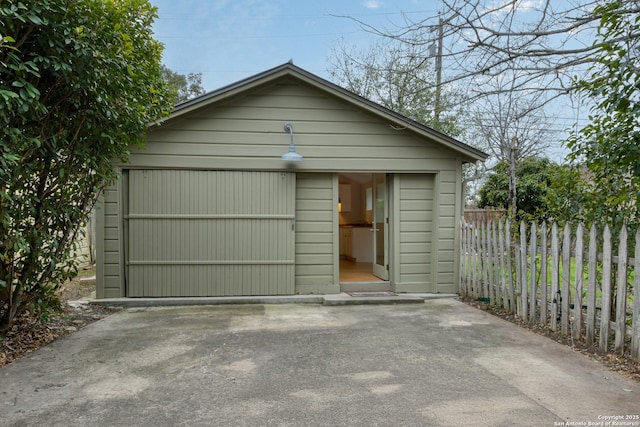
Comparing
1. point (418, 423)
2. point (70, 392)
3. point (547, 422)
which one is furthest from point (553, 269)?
point (70, 392)

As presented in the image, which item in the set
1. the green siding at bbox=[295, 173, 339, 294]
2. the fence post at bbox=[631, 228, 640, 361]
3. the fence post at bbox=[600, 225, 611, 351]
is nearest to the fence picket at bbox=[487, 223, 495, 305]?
the fence post at bbox=[600, 225, 611, 351]

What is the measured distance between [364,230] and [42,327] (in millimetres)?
7043

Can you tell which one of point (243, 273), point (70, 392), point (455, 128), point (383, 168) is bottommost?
point (70, 392)

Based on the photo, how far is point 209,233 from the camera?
606 cm

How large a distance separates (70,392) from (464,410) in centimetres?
273

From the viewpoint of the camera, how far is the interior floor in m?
7.16

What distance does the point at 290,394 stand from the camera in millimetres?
2834

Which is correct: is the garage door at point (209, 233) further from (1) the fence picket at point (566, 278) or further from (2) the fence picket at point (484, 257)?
(1) the fence picket at point (566, 278)

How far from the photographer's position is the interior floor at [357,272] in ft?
23.5

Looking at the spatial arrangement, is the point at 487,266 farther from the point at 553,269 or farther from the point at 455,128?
the point at 455,128

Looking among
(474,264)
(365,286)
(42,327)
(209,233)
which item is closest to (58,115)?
(42,327)

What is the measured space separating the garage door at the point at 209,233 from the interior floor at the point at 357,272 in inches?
59.4

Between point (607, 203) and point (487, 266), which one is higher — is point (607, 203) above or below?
above

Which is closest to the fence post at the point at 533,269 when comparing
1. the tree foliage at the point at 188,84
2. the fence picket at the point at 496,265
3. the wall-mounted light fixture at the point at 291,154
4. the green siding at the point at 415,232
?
the fence picket at the point at 496,265
